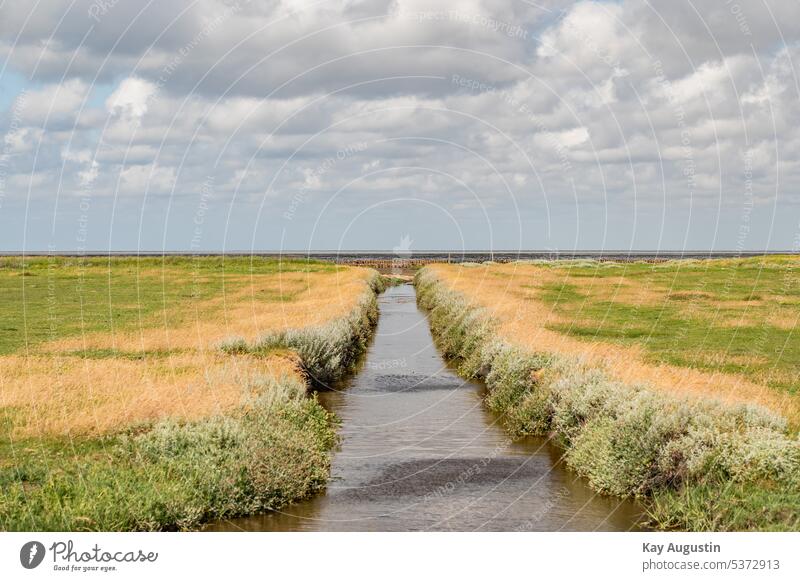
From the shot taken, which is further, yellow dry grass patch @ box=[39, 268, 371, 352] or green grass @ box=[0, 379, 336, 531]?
yellow dry grass patch @ box=[39, 268, 371, 352]

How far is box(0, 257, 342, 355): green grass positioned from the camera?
41600 millimetres

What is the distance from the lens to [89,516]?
13391mm

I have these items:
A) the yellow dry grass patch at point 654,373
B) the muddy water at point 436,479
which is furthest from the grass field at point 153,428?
the yellow dry grass patch at point 654,373

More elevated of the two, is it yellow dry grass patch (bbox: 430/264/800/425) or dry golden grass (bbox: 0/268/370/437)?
yellow dry grass patch (bbox: 430/264/800/425)

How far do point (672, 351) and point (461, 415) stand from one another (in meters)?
10.3

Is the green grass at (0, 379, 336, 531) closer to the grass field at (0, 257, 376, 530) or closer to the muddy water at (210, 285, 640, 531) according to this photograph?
the grass field at (0, 257, 376, 530)

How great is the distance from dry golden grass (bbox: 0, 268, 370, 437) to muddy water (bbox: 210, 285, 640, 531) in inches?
141

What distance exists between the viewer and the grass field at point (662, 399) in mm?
14688

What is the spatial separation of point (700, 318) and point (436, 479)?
32.0 meters

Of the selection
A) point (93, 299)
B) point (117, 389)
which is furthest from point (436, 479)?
point (93, 299)

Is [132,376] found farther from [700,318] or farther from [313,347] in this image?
[700,318]

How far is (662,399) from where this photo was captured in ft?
58.7

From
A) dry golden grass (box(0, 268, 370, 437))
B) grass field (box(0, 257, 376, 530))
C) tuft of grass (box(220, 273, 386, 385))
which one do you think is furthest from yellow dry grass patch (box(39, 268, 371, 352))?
tuft of grass (box(220, 273, 386, 385))

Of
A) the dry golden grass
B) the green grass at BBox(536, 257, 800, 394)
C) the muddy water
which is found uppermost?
the green grass at BBox(536, 257, 800, 394)
